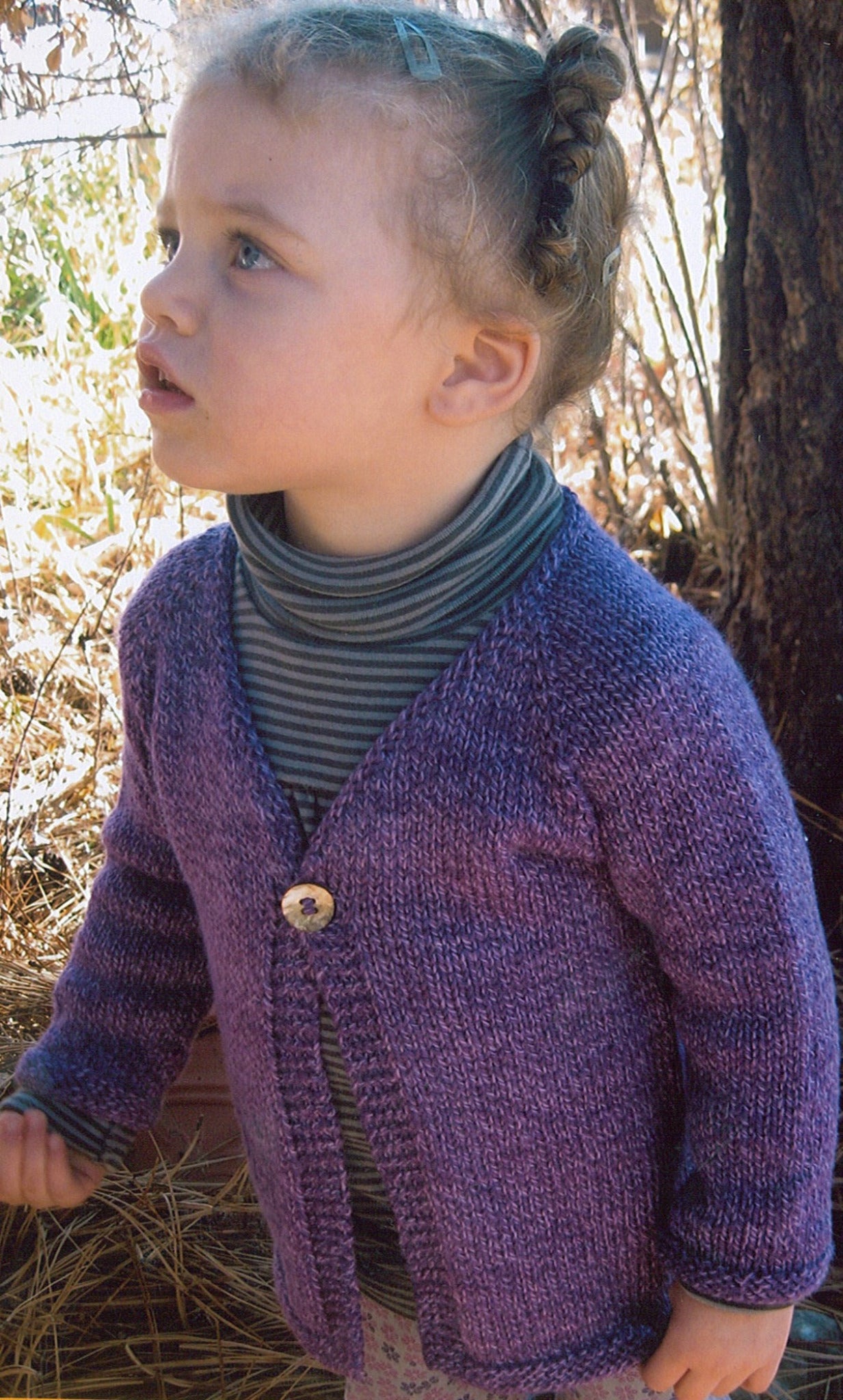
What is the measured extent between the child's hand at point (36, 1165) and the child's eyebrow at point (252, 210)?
929 mm

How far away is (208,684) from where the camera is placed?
1364 millimetres

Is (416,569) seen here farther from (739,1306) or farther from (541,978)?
(739,1306)

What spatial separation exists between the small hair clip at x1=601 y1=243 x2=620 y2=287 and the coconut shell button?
64 centimetres

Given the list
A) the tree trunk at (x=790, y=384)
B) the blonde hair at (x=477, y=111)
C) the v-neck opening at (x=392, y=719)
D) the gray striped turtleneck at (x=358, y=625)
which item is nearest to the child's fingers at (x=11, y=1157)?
the gray striped turtleneck at (x=358, y=625)

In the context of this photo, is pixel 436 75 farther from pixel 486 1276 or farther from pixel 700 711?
pixel 486 1276

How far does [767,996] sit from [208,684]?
23.6 inches

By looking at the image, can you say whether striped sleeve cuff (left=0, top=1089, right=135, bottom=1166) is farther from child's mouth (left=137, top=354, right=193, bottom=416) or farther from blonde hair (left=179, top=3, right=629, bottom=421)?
blonde hair (left=179, top=3, right=629, bottom=421)

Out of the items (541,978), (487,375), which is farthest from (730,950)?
(487,375)

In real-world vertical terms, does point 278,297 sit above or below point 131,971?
above

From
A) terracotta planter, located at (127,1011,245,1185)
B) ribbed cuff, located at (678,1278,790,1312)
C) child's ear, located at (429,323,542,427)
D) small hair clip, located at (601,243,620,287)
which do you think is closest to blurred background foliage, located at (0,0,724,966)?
terracotta planter, located at (127,1011,245,1185)

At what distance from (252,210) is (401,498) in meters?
0.29

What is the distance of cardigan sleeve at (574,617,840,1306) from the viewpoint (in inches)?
45.9

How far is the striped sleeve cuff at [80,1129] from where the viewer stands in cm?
147

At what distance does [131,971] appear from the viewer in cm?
152
